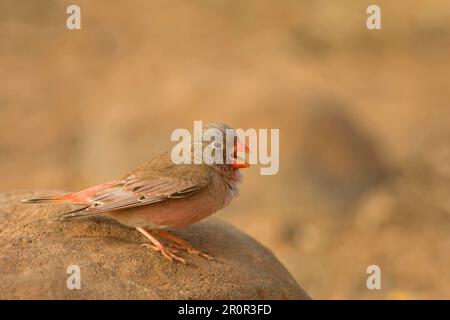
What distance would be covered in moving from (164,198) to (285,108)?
569 cm

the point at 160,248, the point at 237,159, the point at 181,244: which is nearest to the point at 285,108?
the point at 237,159

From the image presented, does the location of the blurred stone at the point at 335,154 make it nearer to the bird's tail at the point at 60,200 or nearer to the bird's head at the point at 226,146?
the bird's head at the point at 226,146

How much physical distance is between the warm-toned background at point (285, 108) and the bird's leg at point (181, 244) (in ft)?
15.3

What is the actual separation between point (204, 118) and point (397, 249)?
11.7 feet

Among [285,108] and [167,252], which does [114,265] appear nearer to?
[167,252]

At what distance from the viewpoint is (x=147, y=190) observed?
200 inches

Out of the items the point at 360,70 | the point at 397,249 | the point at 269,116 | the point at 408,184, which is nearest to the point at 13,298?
the point at 269,116

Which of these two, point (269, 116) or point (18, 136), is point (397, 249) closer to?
Answer: point (269, 116)

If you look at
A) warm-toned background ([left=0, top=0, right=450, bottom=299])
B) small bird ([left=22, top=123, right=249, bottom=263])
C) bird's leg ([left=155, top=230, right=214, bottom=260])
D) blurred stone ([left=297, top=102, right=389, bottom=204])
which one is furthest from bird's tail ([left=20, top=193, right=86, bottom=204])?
blurred stone ([left=297, top=102, right=389, bottom=204])

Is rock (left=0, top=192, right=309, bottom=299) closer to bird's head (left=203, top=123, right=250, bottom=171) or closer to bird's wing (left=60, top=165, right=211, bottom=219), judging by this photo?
bird's wing (left=60, top=165, right=211, bottom=219)

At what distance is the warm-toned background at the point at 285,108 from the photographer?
1039cm

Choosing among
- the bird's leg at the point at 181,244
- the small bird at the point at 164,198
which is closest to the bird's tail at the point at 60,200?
the small bird at the point at 164,198

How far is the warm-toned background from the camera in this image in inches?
409

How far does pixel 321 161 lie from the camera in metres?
10.2
